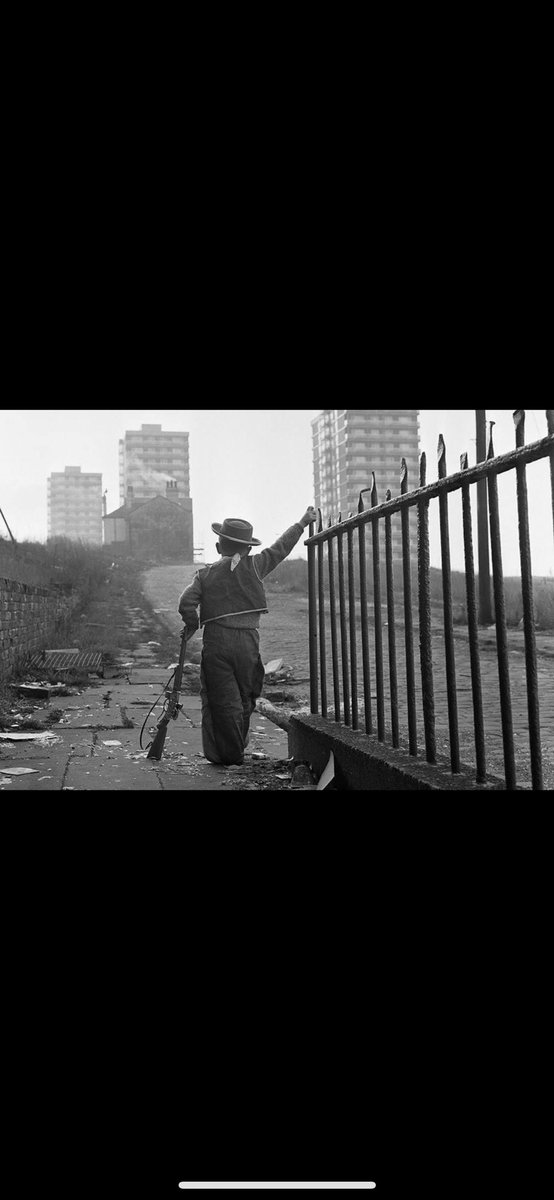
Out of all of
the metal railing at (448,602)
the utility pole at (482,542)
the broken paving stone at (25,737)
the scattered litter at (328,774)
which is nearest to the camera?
the metal railing at (448,602)

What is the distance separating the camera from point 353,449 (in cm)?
471

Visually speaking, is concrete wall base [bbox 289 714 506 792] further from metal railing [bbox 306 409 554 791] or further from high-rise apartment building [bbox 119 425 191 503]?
high-rise apartment building [bbox 119 425 191 503]

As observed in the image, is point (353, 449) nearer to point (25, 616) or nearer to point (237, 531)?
point (237, 531)

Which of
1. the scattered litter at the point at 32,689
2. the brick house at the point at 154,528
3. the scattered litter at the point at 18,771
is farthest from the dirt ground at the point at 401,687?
the scattered litter at the point at 18,771

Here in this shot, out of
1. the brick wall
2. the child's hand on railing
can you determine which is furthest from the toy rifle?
the brick wall

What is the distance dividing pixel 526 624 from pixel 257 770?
7.37 feet

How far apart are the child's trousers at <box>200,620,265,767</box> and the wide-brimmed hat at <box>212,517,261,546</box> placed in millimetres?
435

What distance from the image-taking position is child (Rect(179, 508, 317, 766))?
4.34 m

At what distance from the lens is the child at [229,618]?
4344 millimetres

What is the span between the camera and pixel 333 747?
12.2 ft

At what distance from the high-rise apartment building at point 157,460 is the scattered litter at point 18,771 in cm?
163

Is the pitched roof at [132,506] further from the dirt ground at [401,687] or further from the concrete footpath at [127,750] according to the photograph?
the concrete footpath at [127,750]
